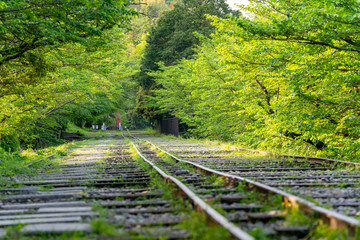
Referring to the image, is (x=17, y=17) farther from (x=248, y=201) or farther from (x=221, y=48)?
(x=221, y=48)

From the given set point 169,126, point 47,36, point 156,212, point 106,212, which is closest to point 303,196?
point 156,212

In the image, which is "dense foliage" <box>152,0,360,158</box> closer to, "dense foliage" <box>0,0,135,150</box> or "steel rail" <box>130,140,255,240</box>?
"dense foliage" <box>0,0,135,150</box>

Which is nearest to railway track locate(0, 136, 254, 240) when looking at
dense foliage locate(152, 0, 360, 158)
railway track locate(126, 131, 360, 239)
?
railway track locate(126, 131, 360, 239)

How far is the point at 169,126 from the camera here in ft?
113

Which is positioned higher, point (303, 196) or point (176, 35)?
point (176, 35)

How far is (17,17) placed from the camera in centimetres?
730

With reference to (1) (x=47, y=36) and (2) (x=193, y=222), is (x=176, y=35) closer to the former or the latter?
(1) (x=47, y=36)

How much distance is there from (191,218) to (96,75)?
14.1 m

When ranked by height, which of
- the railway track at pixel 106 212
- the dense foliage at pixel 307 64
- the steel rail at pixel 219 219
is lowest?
the railway track at pixel 106 212

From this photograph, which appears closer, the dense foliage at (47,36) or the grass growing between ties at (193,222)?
the grass growing between ties at (193,222)

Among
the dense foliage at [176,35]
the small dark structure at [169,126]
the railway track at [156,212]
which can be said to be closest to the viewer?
the railway track at [156,212]

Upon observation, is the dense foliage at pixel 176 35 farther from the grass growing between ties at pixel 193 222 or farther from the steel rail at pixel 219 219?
the steel rail at pixel 219 219

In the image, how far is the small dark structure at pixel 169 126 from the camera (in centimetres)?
3067

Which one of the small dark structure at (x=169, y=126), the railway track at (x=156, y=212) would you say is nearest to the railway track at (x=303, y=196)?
the railway track at (x=156, y=212)
